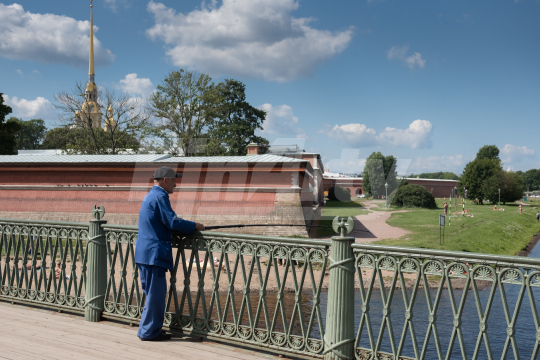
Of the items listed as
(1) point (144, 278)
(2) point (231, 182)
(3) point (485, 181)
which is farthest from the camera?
(3) point (485, 181)

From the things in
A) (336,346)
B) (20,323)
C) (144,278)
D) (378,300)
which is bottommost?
(378,300)

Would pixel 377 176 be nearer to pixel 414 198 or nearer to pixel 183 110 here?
pixel 414 198

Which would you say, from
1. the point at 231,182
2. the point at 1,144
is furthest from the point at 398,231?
the point at 1,144

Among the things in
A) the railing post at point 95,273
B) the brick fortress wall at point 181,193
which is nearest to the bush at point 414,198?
the brick fortress wall at point 181,193

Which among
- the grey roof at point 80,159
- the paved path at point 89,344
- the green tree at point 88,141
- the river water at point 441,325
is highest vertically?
the green tree at point 88,141

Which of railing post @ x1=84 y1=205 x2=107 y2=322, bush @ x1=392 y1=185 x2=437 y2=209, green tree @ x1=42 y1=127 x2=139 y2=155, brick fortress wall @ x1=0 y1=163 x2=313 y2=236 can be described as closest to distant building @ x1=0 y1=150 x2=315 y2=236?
brick fortress wall @ x1=0 y1=163 x2=313 y2=236

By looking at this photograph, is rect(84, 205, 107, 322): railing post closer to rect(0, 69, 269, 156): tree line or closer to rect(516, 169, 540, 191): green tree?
rect(0, 69, 269, 156): tree line

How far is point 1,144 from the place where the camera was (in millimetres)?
35531

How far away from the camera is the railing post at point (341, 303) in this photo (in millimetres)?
3314

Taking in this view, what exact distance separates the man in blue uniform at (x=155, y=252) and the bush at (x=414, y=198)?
163 feet

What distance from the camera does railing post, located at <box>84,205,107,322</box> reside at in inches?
180

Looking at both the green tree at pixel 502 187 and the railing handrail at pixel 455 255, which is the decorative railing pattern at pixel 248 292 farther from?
the green tree at pixel 502 187

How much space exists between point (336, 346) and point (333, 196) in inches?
2622

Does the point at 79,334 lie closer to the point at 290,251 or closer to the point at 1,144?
the point at 290,251
